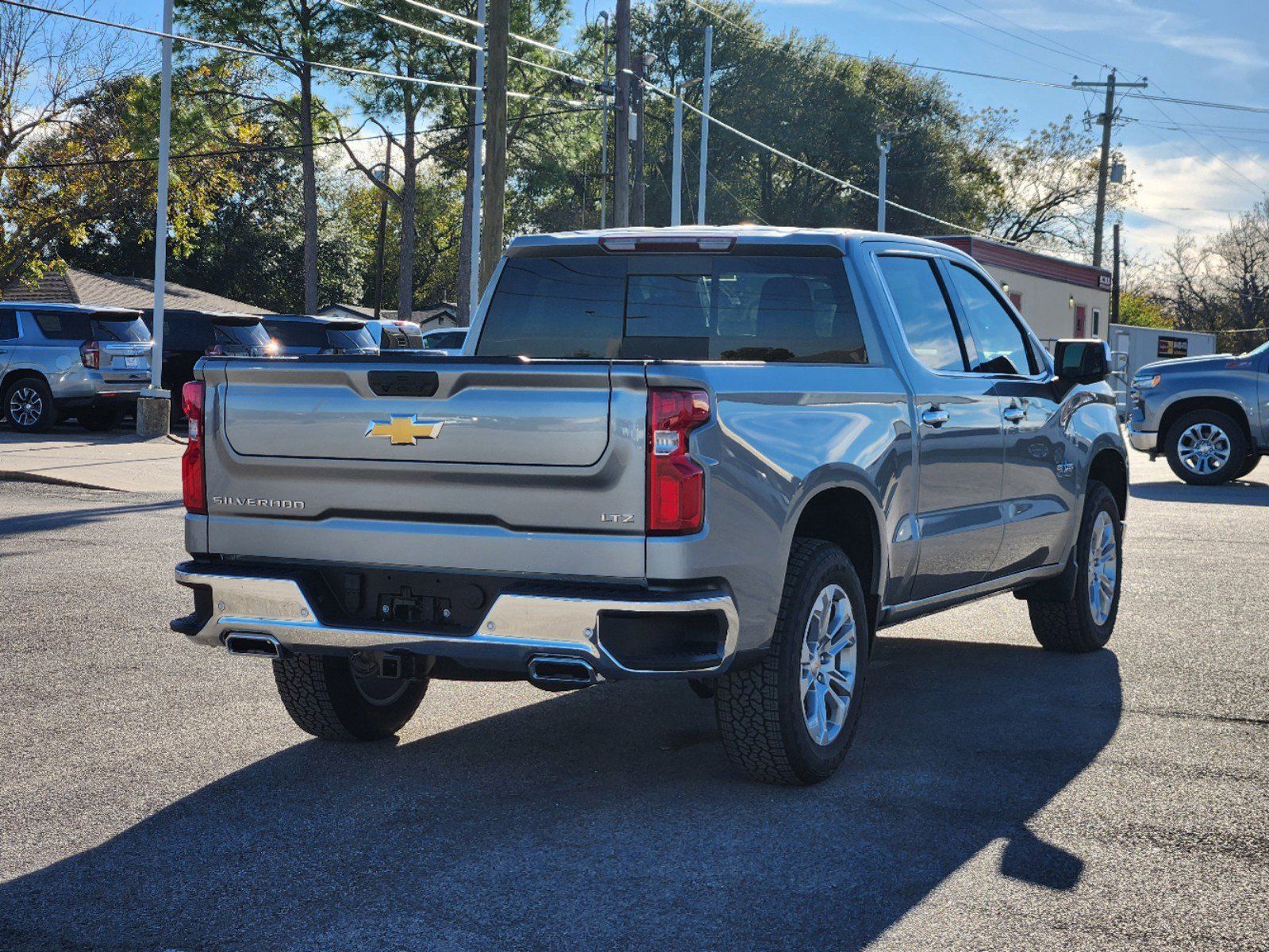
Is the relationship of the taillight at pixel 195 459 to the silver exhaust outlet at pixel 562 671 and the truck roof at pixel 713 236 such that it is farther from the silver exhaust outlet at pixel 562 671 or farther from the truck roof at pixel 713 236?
the truck roof at pixel 713 236

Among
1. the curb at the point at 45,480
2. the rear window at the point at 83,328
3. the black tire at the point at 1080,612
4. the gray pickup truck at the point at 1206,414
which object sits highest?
the rear window at the point at 83,328

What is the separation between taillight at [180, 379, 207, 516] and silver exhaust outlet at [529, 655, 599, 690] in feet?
4.57

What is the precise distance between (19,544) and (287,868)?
826 cm

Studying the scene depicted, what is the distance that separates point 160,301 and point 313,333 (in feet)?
7.96

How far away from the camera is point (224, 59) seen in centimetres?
5125

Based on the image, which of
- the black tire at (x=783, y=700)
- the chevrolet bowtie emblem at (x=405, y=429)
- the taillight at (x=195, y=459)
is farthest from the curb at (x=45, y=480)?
the black tire at (x=783, y=700)

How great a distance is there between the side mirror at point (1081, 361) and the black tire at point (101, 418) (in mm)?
19201

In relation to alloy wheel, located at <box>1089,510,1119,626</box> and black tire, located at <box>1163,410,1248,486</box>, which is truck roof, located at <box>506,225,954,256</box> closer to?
alloy wheel, located at <box>1089,510,1119,626</box>

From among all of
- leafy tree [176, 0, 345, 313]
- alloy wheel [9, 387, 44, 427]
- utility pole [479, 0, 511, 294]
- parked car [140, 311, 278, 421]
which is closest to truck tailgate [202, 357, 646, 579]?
utility pole [479, 0, 511, 294]

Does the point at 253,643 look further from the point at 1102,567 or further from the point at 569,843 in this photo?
the point at 1102,567

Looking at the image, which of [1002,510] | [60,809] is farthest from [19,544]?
[1002,510]

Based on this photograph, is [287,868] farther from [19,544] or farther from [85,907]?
[19,544]

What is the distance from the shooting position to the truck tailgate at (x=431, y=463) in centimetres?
457

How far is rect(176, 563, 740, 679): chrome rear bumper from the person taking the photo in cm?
455
